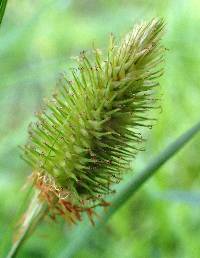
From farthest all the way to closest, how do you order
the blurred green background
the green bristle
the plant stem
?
1. the blurred green background
2. the plant stem
3. the green bristle

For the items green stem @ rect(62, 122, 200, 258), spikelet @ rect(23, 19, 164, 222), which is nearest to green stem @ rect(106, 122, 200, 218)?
green stem @ rect(62, 122, 200, 258)

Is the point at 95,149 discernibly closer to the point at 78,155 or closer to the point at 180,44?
the point at 78,155

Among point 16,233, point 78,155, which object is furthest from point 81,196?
point 16,233

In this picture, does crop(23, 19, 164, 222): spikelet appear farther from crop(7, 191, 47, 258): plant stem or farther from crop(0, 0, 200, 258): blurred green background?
crop(0, 0, 200, 258): blurred green background

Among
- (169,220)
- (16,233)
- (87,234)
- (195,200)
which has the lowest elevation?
(169,220)

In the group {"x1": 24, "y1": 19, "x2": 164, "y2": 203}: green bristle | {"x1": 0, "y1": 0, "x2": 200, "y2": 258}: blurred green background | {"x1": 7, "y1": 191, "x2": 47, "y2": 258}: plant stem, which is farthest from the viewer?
{"x1": 0, "y1": 0, "x2": 200, "y2": 258}: blurred green background

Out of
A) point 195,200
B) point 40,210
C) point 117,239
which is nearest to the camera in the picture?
point 40,210
